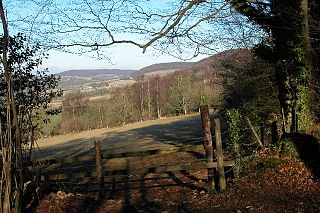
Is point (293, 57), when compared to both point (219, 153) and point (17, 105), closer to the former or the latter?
point (219, 153)

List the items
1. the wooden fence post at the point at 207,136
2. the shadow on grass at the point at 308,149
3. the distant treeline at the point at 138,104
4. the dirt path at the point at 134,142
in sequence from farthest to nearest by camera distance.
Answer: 1. the distant treeline at the point at 138,104
2. the dirt path at the point at 134,142
3. the wooden fence post at the point at 207,136
4. the shadow on grass at the point at 308,149

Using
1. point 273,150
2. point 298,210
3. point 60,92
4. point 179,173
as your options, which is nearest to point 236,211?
point 298,210

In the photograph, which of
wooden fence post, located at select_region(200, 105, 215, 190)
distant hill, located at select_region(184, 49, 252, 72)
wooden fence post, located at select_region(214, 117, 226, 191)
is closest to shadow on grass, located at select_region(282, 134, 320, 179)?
wooden fence post, located at select_region(214, 117, 226, 191)

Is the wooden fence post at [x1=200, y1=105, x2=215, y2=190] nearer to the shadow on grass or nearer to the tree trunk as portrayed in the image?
the shadow on grass

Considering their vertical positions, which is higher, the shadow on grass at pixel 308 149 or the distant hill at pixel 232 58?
the distant hill at pixel 232 58

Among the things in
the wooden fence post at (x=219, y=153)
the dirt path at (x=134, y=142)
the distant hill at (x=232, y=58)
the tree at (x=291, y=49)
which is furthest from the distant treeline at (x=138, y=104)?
the wooden fence post at (x=219, y=153)

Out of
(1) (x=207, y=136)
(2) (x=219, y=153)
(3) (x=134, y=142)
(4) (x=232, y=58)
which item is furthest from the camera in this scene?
(3) (x=134, y=142)

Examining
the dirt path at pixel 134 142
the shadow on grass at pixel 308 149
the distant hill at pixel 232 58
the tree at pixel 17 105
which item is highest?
the distant hill at pixel 232 58

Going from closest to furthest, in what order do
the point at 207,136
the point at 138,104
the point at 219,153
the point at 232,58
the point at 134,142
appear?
the point at 219,153
the point at 207,136
the point at 232,58
the point at 134,142
the point at 138,104

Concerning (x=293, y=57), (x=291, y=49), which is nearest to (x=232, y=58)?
(x=291, y=49)

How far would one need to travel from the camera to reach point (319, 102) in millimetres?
9625

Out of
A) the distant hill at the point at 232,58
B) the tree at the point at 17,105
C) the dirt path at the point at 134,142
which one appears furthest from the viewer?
the dirt path at the point at 134,142

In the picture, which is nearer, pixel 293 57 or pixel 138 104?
pixel 293 57

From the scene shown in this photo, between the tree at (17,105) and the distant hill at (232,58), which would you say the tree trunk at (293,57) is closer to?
the distant hill at (232,58)
